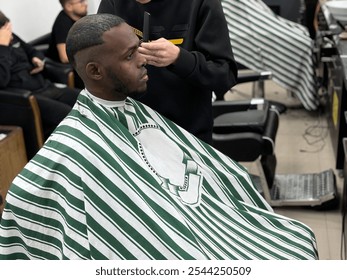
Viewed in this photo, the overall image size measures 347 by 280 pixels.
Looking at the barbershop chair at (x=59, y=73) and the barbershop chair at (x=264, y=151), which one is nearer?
the barbershop chair at (x=264, y=151)

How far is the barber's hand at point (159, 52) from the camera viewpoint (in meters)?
1.64

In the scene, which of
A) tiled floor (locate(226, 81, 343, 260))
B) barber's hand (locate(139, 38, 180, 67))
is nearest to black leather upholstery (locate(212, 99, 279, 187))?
tiled floor (locate(226, 81, 343, 260))

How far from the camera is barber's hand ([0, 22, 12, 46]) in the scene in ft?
11.7

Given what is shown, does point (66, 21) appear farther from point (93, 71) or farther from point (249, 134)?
point (93, 71)

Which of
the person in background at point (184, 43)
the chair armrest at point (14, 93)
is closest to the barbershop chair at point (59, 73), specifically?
the chair armrest at point (14, 93)

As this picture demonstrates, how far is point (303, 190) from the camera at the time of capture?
3.19m

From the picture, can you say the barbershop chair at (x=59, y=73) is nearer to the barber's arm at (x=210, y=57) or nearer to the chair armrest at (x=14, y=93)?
the chair armrest at (x=14, y=93)

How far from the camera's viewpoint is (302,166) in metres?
Answer: 3.61

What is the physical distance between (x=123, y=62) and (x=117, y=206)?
374mm

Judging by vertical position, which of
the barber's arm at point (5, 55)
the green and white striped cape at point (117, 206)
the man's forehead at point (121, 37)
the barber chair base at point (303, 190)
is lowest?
the barber chair base at point (303, 190)

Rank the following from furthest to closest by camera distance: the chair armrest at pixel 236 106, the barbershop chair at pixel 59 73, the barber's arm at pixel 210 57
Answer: the barbershop chair at pixel 59 73
the chair armrest at pixel 236 106
the barber's arm at pixel 210 57

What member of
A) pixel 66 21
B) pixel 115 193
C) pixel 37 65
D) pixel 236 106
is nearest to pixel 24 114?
pixel 37 65

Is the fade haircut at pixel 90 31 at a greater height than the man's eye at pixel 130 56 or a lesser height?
greater

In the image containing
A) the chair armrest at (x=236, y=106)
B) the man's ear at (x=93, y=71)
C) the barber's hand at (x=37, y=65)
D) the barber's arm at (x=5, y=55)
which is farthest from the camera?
the barber's hand at (x=37, y=65)
